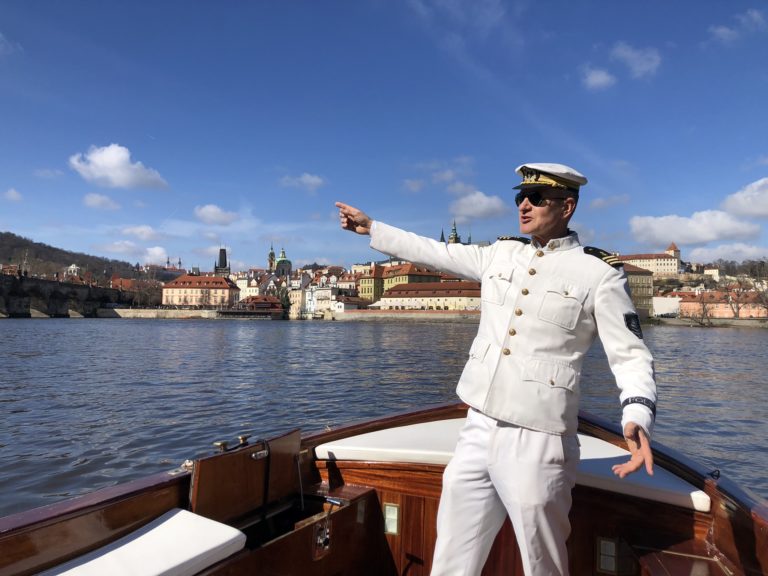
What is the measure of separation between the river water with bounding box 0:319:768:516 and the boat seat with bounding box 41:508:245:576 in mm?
5929

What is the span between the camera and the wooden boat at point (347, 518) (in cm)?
210

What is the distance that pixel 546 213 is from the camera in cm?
233

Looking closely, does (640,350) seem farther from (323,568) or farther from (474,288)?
(474,288)

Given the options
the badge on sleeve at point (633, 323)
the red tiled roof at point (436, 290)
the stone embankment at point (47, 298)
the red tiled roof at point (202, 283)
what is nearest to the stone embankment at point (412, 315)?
the red tiled roof at point (436, 290)

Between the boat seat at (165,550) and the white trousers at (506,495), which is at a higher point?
the white trousers at (506,495)

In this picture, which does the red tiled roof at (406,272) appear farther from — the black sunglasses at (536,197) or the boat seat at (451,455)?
the black sunglasses at (536,197)

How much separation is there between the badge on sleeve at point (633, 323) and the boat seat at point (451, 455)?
96 centimetres

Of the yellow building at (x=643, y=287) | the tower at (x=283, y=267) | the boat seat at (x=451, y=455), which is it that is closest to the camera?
the boat seat at (x=451, y=455)

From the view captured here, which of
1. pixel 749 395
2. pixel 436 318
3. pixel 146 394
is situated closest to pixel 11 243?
pixel 436 318

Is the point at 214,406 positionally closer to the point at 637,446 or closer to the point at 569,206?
the point at 569,206

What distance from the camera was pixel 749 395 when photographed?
17453mm

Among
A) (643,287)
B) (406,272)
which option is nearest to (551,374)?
(643,287)

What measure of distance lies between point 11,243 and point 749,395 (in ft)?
612

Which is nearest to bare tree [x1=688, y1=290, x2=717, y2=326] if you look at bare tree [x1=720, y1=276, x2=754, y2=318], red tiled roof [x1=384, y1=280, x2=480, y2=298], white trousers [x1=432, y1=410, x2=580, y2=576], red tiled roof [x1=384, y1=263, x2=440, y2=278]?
bare tree [x1=720, y1=276, x2=754, y2=318]
